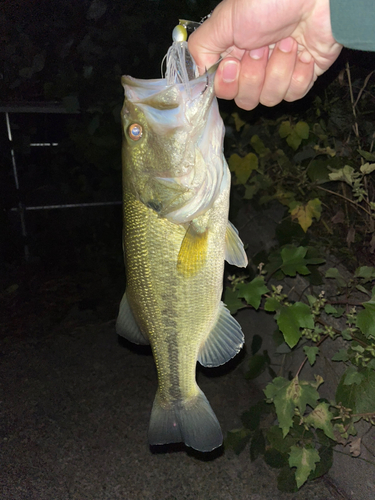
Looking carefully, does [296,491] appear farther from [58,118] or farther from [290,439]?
[58,118]

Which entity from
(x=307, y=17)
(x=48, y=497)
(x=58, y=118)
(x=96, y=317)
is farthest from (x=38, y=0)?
(x=48, y=497)

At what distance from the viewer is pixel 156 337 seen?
1.37 meters

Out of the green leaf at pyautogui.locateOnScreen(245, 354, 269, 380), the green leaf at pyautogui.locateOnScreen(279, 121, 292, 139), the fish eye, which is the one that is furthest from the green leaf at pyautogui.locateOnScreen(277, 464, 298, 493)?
the fish eye

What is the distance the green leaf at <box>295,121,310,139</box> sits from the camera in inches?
104

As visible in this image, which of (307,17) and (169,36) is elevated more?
(169,36)

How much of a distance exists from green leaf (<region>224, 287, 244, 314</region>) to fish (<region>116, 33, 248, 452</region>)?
4.23 ft

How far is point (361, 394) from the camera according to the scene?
2.14m

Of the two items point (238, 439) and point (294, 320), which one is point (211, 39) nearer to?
point (294, 320)

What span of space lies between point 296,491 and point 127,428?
1.31 meters

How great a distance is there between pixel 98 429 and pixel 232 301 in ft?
4.92


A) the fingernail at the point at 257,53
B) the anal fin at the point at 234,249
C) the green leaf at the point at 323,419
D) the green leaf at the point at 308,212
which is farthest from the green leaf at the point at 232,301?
the fingernail at the point at 257,53

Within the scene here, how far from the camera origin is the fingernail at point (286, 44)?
133 centimetres

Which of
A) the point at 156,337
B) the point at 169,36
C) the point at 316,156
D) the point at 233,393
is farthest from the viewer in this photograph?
the point at 169,36

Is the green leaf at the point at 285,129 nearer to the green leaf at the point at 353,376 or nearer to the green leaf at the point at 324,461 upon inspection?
the green leaf at the point at 353,376
